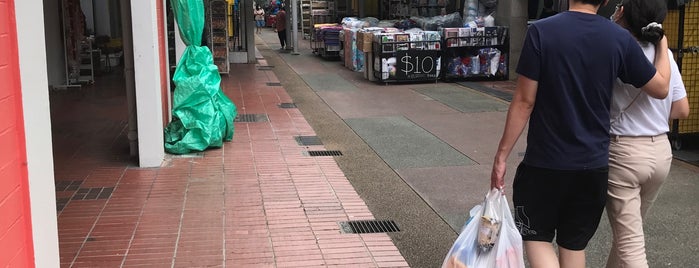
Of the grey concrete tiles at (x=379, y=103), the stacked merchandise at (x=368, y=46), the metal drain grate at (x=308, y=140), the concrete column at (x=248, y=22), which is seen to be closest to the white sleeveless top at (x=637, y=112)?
the metal drain grate at (x=308, y=140)

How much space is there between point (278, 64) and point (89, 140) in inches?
456

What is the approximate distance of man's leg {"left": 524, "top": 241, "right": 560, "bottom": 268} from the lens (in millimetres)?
3141

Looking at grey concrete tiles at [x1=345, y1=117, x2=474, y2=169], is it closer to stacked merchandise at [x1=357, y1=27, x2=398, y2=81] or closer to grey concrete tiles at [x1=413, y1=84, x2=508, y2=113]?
grey concrete tiles at [x1=413, y1=84, x2=508, y2=113]

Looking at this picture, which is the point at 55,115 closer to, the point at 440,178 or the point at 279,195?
the point at 279,195

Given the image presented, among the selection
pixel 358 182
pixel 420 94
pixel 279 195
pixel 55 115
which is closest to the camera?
pixel 279 195

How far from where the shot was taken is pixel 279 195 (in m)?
6.07

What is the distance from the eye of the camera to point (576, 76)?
2938mm

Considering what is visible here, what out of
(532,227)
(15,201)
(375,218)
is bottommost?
(375,218)

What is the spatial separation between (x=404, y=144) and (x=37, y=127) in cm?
579

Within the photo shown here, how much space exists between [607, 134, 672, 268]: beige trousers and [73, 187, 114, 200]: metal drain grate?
429cm

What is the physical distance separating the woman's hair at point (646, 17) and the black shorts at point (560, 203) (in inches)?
25.1

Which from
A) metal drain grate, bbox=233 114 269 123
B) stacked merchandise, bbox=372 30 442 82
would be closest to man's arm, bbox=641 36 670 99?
A: metal drain grate, bbox=233 114 269 123

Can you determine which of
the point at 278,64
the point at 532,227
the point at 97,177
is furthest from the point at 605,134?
the point at 278,64

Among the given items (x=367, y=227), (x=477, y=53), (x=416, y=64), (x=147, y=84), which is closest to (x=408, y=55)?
(x=416, y=64)
